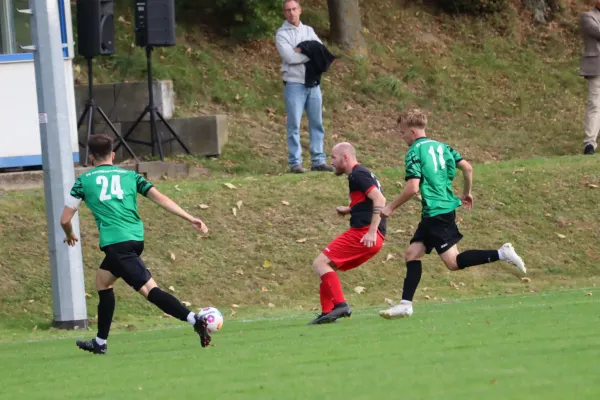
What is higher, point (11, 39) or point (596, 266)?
point (11, 39)

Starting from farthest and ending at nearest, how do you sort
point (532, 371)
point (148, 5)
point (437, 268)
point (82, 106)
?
point (82, 106), point (148, 5), point (437, 268), point (532, 371)

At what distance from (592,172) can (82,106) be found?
8329 mm

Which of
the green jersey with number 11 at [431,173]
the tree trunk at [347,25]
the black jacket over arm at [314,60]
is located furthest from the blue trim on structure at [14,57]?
the green jersey with number 11 at [431,173]

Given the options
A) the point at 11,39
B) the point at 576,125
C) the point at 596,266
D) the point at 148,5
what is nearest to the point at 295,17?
the point at 148,5

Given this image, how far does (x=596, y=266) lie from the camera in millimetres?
16250

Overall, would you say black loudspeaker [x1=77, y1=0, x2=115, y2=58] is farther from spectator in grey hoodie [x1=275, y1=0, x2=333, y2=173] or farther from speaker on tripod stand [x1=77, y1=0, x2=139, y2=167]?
spectator in grey hoodie [x1=275, y1=0, x2=333, y2=173]

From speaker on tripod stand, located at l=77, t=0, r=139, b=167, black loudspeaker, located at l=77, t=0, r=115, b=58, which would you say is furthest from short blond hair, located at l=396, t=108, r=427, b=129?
black loudspeaker, located at l=77, t=0, r=115, b=58

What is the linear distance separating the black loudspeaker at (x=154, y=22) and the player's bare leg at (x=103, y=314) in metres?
9.14

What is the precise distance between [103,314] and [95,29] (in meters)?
8.96

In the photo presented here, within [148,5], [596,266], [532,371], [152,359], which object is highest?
[148,5]

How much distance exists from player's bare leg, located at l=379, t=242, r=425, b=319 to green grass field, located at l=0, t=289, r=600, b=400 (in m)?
0.14

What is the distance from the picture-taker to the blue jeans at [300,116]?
18.3 meters

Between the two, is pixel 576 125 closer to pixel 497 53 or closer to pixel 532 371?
pixel 497 53

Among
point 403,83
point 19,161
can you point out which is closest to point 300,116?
point 19,161
